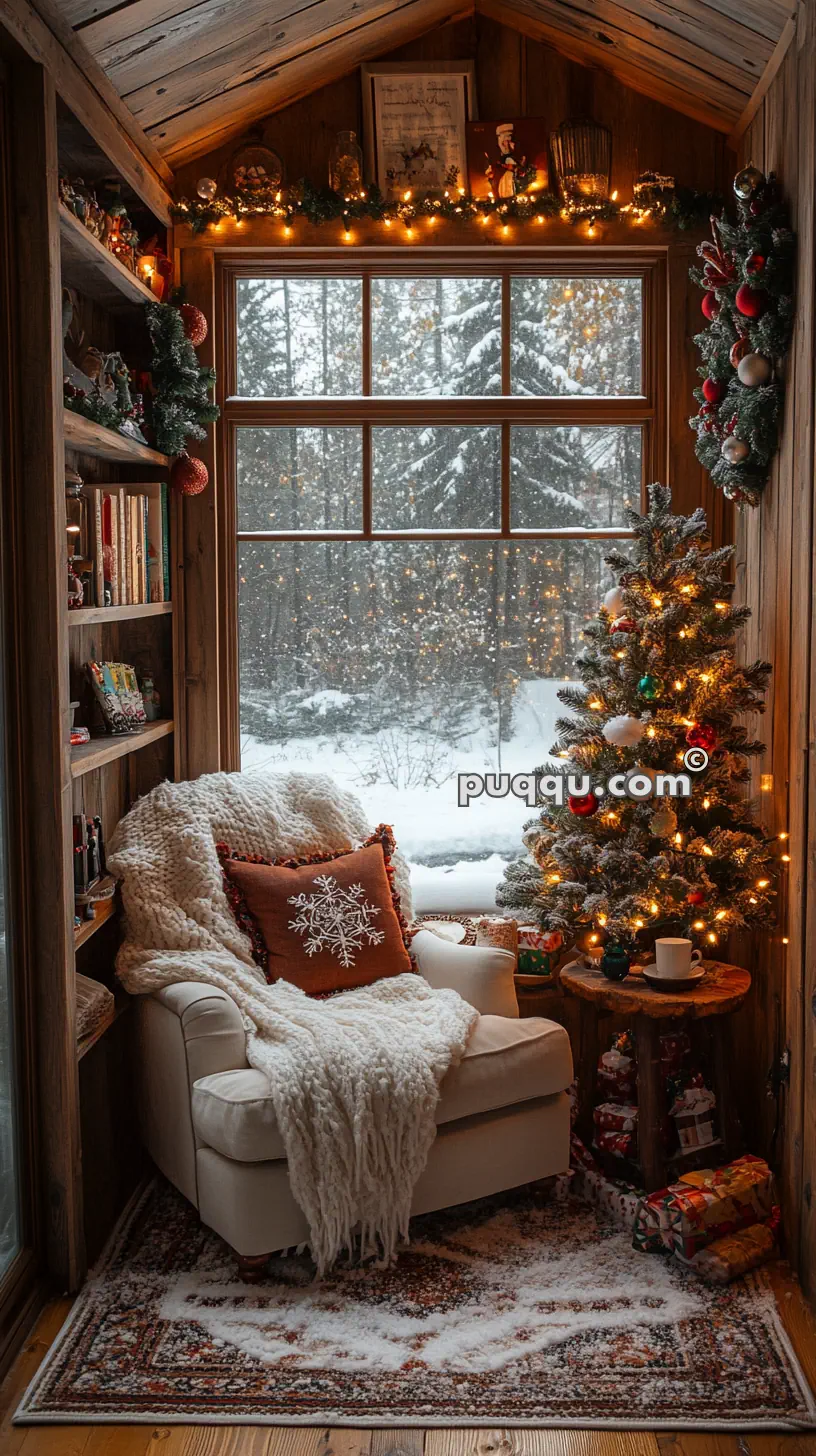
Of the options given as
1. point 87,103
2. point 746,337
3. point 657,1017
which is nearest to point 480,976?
point 657,1017

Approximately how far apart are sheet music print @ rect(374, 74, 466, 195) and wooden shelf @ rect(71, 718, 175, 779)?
1634 millimetres

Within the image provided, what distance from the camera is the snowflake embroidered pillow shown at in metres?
3.17

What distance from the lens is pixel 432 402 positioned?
364 cm

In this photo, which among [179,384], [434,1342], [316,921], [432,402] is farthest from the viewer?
[432,402]

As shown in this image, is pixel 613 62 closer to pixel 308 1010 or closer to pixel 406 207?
pixel 406 207

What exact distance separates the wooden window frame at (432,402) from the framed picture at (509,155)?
0.19 m

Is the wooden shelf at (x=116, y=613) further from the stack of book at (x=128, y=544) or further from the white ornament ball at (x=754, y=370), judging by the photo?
the white ornament ball at (x=754, y=370)

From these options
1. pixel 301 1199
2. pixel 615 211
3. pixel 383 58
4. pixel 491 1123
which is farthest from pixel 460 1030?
pixel 383 58

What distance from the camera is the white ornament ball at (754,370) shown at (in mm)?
2869

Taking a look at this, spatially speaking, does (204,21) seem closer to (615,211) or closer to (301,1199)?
(615,211)

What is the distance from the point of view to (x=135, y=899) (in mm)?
3090

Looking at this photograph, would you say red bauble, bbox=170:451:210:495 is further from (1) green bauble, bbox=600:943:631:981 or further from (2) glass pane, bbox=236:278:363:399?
(1) green bauble, bbox=600:943:631:981

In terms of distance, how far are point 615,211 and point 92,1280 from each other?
9.88 ft

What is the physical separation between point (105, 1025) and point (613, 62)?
2860 millimetres
